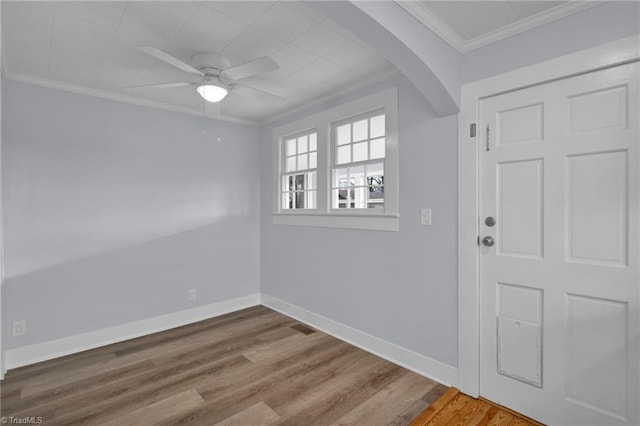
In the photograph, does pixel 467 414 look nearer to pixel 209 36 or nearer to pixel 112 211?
pixel 209 36

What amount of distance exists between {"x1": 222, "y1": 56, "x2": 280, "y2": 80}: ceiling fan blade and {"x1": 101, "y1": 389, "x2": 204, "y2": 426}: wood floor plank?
2.31 m

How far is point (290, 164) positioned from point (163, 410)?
280 centimetres

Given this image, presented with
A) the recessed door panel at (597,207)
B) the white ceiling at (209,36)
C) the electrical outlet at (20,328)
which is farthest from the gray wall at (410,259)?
the electrical outlet at (20,328)

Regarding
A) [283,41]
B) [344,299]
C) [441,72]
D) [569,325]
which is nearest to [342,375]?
[344,299]

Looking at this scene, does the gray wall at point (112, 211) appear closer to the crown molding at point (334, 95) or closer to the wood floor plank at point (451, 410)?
the crown molding at point (334, 95)

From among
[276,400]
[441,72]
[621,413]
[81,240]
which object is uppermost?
[441,72]

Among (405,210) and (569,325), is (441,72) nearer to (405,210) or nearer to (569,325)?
(405,210)

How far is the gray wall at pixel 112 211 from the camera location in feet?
8.94

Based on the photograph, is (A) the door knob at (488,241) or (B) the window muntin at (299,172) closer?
(A) the door knob at (488,241)

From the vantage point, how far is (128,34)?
2.09 m

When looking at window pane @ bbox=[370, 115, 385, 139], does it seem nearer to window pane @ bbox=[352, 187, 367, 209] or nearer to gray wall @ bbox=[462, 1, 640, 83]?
window pane @ bbox=[352, 187, 367, 209]

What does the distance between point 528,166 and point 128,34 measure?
276cm

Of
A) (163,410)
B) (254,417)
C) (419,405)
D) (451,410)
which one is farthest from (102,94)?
(451,410)

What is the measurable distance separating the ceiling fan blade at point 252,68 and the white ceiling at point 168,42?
0.72 feet
